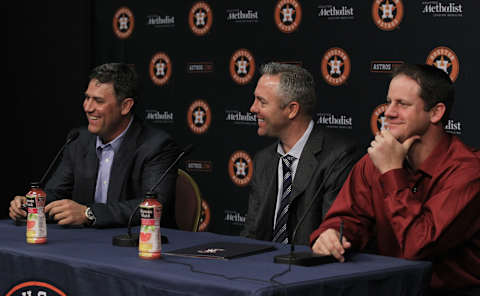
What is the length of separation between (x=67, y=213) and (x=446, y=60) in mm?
2268

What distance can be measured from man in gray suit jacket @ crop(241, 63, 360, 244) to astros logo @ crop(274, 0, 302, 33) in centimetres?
116

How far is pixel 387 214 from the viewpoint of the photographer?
2.73 metres

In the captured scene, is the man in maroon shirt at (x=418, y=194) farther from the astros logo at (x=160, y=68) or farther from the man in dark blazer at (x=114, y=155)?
the astros logo at (x=160, y=68)

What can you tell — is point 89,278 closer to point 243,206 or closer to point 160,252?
point 160,252

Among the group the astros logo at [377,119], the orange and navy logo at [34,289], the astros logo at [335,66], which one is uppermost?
the astros logo at [335,66]

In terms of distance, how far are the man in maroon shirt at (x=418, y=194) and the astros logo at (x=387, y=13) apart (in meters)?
1.54

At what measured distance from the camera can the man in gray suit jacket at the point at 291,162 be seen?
11.0 feet

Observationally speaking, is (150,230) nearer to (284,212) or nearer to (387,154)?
(387,154)

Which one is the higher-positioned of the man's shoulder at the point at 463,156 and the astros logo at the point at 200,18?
the astros logo at the point at 200,18

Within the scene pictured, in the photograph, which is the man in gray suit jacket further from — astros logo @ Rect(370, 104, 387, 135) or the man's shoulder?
astros logo @ Rect(370, 104, 387, 135)

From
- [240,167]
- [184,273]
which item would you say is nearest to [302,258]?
[184,273]

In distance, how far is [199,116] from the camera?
5312 mm

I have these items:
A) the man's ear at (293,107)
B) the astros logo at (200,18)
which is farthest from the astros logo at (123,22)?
the man's ear at (293,107)

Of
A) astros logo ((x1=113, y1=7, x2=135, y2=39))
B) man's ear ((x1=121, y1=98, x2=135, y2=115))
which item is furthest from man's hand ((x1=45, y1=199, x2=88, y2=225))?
astros logo ((x1=113, y1=7, x2=135, y2=39))
